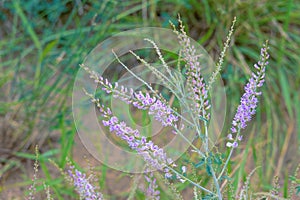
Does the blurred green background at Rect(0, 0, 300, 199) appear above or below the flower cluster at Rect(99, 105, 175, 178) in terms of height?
above

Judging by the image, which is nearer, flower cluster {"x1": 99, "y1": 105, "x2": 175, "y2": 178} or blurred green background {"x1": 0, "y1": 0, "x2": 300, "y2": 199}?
flower cluster {"x1": 99, "y1": 105, "x2": 175, "y2": 178}

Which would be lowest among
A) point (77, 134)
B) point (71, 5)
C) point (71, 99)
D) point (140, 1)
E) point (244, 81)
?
point (244, 81)

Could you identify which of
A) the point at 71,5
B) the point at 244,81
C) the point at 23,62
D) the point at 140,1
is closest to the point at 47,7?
the point at 71,5

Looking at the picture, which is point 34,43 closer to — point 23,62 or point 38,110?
point 23,62

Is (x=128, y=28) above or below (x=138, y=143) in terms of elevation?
above

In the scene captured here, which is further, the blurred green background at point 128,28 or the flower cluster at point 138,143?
the blurred green background at point 128,28

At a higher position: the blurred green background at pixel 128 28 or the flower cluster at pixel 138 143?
the blurred green background at pixel 128 28

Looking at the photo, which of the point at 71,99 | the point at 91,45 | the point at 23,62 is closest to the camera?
the point at 91,45

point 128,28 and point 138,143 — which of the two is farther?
point 128,28
